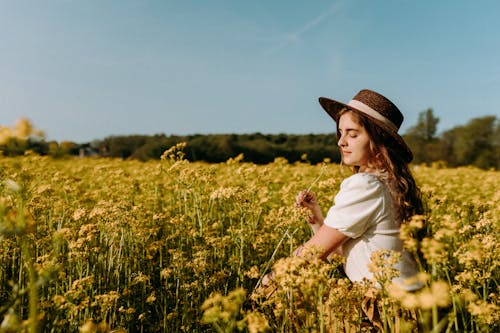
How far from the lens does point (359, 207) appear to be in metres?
2.66

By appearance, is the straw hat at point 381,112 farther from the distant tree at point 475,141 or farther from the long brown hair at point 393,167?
the distant tree at point 475,141

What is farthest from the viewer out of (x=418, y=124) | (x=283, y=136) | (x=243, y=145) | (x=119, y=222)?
(x=418, y=124)

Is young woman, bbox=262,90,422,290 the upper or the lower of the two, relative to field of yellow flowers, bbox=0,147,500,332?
upper

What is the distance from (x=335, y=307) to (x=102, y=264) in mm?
2121

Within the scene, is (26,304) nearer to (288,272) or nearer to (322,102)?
(288,272)

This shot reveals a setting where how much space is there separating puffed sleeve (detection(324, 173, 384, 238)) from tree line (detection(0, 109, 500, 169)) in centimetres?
1057

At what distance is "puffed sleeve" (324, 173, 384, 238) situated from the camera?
8.69 feet

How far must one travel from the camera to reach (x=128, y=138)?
3453 cm

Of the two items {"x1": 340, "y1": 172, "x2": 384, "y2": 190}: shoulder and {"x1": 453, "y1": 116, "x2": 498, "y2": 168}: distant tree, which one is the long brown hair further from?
{"x1": 453, "y1": 116, "x2": 498, "y2": 168}: distant tree

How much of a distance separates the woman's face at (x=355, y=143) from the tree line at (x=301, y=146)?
10.1 m

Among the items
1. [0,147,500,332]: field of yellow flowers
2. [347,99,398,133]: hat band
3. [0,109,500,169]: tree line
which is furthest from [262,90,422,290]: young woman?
[0,109,500,169]: tree line

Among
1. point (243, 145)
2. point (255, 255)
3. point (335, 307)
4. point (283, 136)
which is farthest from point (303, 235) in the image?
point (283, 136)

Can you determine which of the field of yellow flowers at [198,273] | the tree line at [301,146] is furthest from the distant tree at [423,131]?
the field of yellow flowers at [198,273]

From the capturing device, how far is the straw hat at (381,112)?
301 cm
